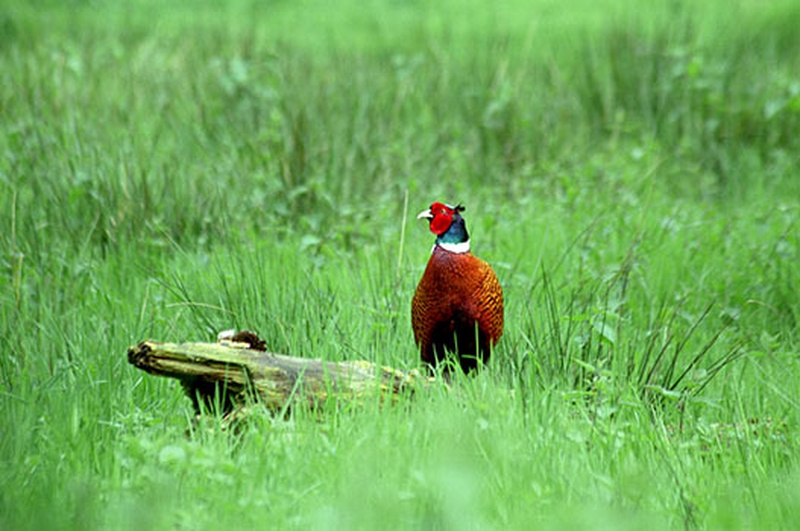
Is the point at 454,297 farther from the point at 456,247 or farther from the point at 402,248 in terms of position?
the point at 402,248

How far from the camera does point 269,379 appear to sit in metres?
3.76

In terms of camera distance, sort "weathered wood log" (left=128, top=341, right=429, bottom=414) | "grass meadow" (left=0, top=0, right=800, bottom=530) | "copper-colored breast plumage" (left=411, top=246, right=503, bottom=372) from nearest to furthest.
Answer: "grass meadow" (left=0, top=0, right=800, bottom=530), "weathered wood log" (left=128, top=341, right=429, bottom=414), "copper-colored breast plumage" (left=411, top=246, right=503, bottom=372)

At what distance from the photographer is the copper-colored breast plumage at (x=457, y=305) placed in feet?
13.2

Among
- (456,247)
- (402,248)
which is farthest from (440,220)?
(402,248)

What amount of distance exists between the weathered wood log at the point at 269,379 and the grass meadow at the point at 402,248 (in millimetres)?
105

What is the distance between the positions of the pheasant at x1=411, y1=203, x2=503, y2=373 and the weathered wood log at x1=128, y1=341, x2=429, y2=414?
269mm

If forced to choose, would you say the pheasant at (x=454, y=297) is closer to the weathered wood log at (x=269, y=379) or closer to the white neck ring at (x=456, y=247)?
the white neck ring at (x=456, y=247)

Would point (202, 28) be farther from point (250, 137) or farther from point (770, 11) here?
point (770, 11)

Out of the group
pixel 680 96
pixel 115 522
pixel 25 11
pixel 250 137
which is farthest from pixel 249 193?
pixel 25 11

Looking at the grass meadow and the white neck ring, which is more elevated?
the white neck ring

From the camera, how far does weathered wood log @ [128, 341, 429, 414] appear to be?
3660 mm

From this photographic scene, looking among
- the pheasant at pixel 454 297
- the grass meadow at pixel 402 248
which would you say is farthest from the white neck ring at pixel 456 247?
the grass meadow at pixel 402 248

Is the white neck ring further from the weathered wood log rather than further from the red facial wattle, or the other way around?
the weathered wood log

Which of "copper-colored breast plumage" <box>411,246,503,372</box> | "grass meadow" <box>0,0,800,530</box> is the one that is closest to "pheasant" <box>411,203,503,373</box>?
"copper-colored breast plumage" <box>411,246,503,372</box>
